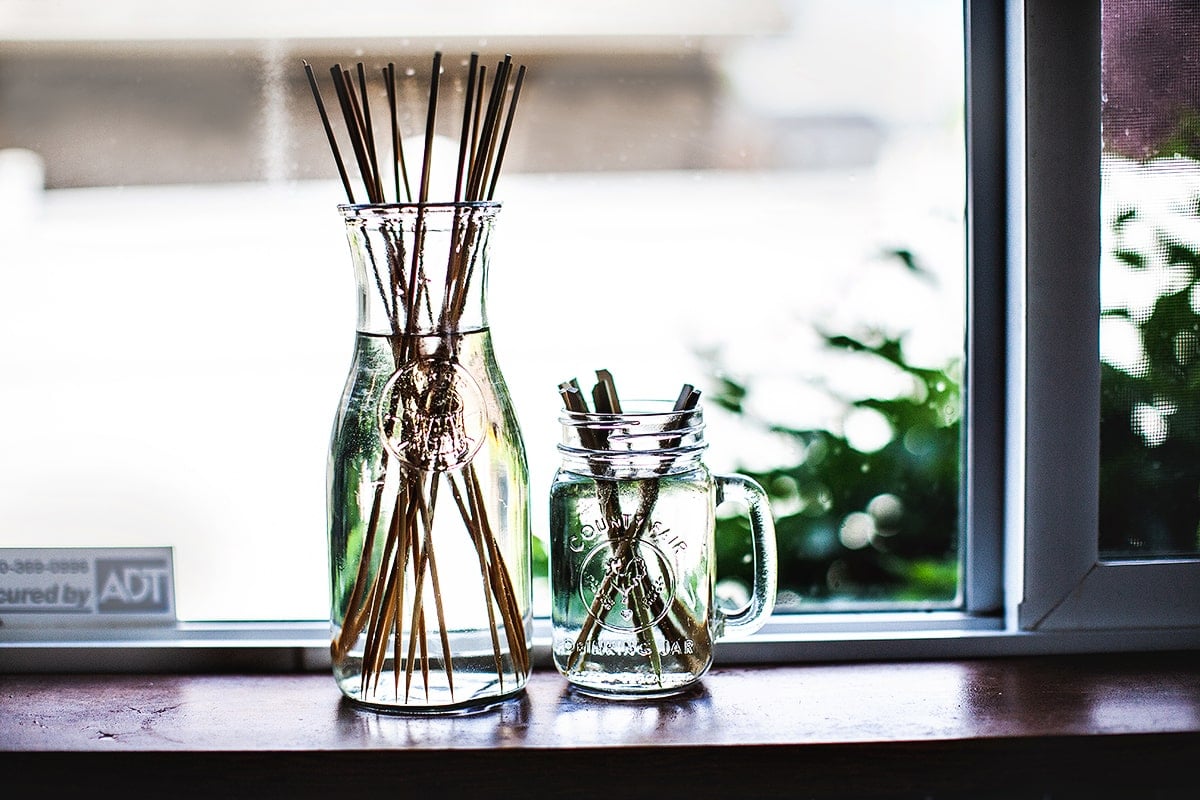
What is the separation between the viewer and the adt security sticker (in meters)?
0.98

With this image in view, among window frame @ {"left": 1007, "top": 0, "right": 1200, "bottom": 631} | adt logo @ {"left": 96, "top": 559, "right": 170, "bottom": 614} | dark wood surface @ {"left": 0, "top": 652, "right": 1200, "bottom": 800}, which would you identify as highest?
window frame @ {"left": 1007, "top": 0, "right": 1200, "bottom": 631}

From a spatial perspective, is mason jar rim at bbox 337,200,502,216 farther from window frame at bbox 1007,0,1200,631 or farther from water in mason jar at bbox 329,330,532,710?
window frame at bbox 1007,0,1200,631

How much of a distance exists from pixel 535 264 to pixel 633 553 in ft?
0.98

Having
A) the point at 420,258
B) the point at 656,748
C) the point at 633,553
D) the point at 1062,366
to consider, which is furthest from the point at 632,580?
the point at 1062,366

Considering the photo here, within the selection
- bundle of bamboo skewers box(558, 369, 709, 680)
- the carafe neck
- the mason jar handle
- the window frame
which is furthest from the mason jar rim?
the window frame

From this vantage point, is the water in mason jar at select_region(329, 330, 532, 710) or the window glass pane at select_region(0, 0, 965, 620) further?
the window glass pane at select_region(0, 0, 965, 620)

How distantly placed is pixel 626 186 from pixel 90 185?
18.7 inches

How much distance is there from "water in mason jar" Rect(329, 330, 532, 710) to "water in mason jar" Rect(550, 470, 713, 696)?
4 centimetres

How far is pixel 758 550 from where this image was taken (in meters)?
0.90

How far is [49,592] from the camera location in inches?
39.1

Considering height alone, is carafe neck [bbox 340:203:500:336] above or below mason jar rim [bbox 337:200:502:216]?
below

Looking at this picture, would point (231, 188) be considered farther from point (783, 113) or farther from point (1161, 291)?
point (1161, 291)

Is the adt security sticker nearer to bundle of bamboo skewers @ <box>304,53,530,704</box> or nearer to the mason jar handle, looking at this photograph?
bundle of bamboo skewers @ <box>304,53,530,704</box>

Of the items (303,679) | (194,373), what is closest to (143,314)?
(194,373)
